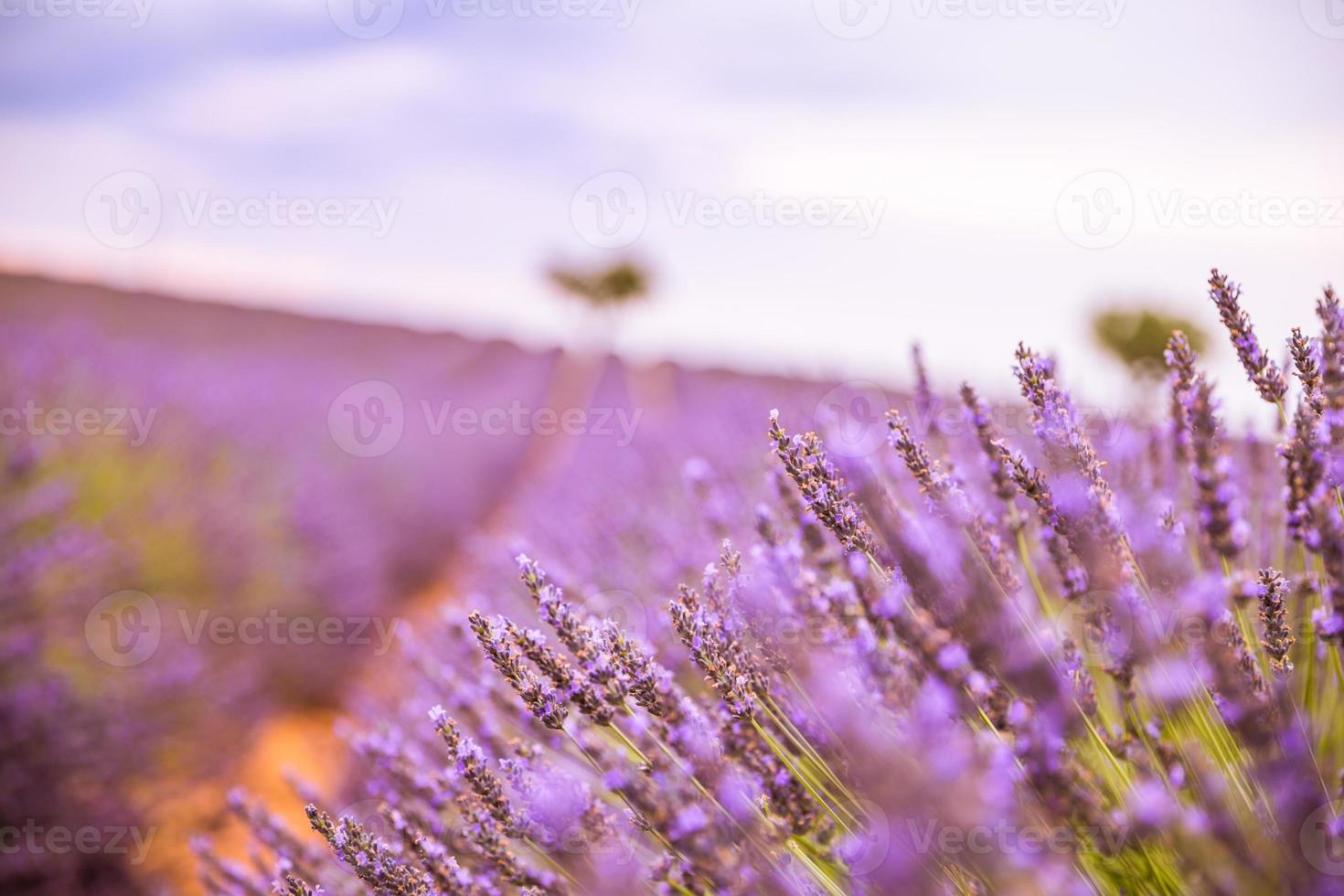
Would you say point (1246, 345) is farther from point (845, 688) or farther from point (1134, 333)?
point (1134, 333)

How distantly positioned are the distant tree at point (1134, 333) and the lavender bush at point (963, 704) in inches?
426

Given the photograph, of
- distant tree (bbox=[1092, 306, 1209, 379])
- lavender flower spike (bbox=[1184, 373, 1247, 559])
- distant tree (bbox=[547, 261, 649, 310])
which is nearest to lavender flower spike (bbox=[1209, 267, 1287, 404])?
lavender flower spike (bbox=[1184, 373, 1247, 559])

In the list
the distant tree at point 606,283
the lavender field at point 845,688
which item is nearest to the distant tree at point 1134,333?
the lavender field at point 845,688

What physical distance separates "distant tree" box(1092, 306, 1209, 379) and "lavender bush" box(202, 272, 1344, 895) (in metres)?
10.8

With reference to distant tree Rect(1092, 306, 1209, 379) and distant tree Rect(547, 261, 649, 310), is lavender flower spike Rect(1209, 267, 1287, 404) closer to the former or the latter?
distant tree Rect(1092, 306, 1209, 379)

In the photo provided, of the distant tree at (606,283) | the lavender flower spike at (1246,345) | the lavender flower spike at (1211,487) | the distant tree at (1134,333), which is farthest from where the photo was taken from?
the distant tree at (606,283)

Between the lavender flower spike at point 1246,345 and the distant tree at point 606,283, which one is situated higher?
the distant tree at point 606,283

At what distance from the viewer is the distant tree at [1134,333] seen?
36.6 feet

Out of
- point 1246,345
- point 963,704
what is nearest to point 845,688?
point 963,704

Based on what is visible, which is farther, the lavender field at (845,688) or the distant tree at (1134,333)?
the distant tree at (1134,333)

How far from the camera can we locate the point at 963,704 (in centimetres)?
91

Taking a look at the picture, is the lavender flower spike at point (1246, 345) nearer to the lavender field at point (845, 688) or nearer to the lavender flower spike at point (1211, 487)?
the lavender field at point (845, 688)

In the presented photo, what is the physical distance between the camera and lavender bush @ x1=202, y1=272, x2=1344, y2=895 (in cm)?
76

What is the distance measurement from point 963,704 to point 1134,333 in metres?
13.2
